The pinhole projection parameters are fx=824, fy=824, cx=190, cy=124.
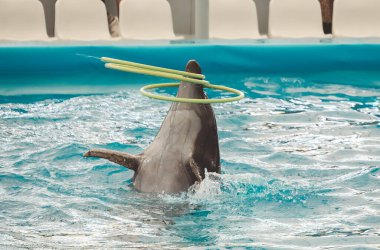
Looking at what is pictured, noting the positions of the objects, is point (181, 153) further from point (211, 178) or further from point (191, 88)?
point (191, 88)

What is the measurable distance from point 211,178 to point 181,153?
197 mm

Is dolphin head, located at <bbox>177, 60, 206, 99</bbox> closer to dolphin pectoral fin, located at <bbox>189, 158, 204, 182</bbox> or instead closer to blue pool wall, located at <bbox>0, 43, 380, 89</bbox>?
dolphin pectoral fin, located at <bbox>189, 158, 204, 182</bbox>

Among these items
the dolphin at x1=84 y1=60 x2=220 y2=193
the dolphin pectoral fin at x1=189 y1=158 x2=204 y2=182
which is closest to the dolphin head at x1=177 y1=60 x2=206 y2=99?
the dolphin at x1=84 y1=60 x2=220 y2=193

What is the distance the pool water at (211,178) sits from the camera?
3889mm

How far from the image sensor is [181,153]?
416 cm

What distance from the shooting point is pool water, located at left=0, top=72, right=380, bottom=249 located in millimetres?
3889

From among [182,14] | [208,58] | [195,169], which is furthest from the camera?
[182,14]

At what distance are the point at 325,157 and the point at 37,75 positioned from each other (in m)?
4.09

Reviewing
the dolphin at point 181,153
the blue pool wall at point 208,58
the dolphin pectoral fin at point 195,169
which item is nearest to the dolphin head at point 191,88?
the dolphin at point 181,153

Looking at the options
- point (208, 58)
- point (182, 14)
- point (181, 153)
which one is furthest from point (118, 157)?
point (182, 14)

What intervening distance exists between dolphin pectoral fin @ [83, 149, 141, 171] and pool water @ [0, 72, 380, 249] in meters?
0.18

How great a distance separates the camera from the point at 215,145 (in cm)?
421

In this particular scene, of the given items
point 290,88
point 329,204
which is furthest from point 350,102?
point 329,204

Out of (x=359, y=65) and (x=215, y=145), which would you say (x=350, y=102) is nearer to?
(x=359, y=65)
